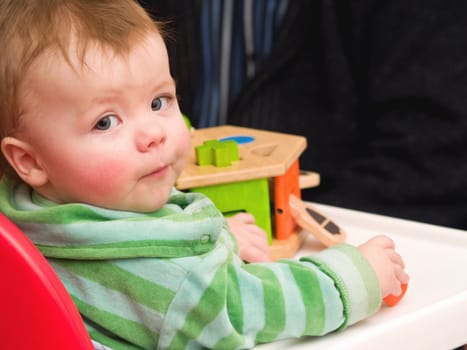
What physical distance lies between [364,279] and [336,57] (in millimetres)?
540

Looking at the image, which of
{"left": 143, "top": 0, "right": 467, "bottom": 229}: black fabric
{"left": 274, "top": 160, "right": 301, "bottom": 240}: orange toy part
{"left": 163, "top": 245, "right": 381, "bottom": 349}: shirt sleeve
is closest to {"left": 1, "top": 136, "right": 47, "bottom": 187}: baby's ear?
{"left": 163, "top": 245, "right": 381, "bottom": 349}: shirt sleeve

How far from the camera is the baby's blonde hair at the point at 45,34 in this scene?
0.55 metres

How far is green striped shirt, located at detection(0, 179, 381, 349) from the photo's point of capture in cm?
56

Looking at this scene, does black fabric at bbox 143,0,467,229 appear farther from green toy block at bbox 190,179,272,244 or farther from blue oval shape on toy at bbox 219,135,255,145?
green toy block at bbox 190,179,272,244

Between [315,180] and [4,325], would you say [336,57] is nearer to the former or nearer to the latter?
[315,180]

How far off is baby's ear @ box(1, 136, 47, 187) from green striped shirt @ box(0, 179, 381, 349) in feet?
0.08

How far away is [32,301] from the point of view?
523 mm

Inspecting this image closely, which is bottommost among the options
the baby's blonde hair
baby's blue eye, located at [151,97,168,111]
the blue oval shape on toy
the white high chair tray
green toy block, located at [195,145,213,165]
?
the white high chair tray

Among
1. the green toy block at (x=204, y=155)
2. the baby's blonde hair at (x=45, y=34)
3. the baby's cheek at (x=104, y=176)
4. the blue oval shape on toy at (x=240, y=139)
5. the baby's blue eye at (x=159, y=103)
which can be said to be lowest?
the blue oval shape on toy at (x=240, y=139)

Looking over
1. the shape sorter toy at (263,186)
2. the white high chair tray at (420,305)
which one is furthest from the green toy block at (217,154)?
the white high chair tray at (420,305)

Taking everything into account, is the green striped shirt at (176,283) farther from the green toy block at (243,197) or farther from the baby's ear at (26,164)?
the green toy block at (243,197)

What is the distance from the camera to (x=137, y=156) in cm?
58

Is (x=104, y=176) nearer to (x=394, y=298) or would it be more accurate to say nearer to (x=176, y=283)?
(x=176, y=283)

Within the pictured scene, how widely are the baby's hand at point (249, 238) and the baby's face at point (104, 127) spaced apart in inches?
5.2
